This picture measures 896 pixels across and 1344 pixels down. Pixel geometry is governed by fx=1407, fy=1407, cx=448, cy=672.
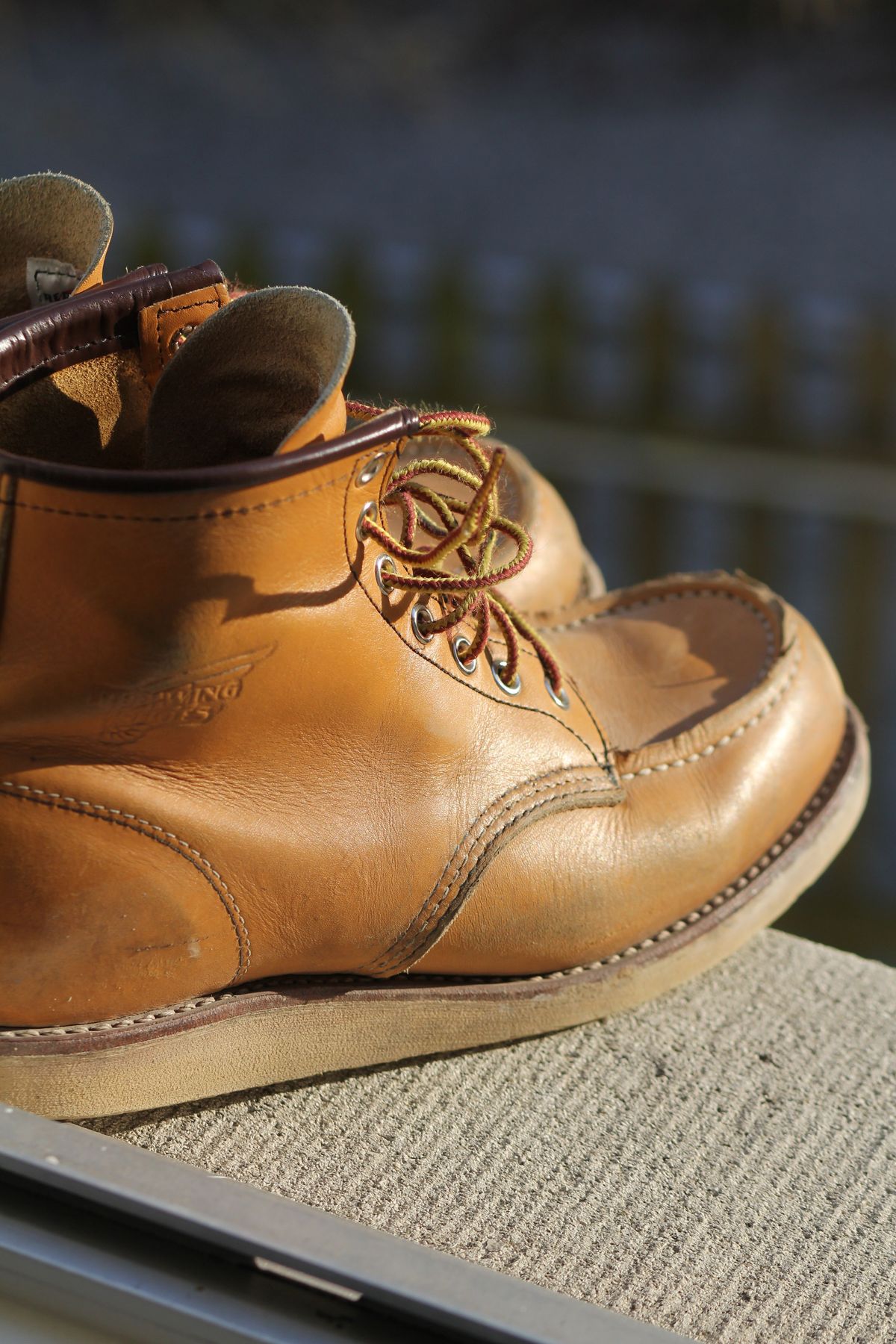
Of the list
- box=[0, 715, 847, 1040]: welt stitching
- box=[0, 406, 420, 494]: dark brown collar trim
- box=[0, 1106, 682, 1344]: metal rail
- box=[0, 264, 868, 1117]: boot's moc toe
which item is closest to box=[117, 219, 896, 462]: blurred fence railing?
box=[0, 715, 847, 1040]: welt stitching

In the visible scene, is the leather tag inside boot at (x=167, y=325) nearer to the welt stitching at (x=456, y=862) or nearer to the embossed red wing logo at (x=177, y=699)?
the embossed red wing logo at (x=177, y=699)

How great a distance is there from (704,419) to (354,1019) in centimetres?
263

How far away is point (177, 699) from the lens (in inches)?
30.9

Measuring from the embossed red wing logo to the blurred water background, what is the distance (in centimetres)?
228

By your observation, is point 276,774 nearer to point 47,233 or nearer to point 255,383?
point 255,383

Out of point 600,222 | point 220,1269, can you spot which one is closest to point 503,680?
point 220,1269

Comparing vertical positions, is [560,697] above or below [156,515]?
below

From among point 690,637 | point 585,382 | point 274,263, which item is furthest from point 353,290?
point 690,637

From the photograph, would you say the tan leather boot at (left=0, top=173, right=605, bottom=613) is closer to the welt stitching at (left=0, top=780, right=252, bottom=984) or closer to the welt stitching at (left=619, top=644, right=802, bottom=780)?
the welt stitching at (left=0, top=780, right=252, bottom=984)

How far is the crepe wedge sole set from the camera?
2.72 ft

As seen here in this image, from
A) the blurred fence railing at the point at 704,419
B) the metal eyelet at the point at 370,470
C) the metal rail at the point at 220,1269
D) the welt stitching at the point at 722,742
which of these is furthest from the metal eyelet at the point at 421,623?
the blurred fence railing at the point at 704,419

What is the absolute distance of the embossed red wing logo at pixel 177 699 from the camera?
78 cm

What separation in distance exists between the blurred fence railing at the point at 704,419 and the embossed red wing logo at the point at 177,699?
2.45 metres

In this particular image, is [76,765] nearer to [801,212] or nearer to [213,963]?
[213,963]
